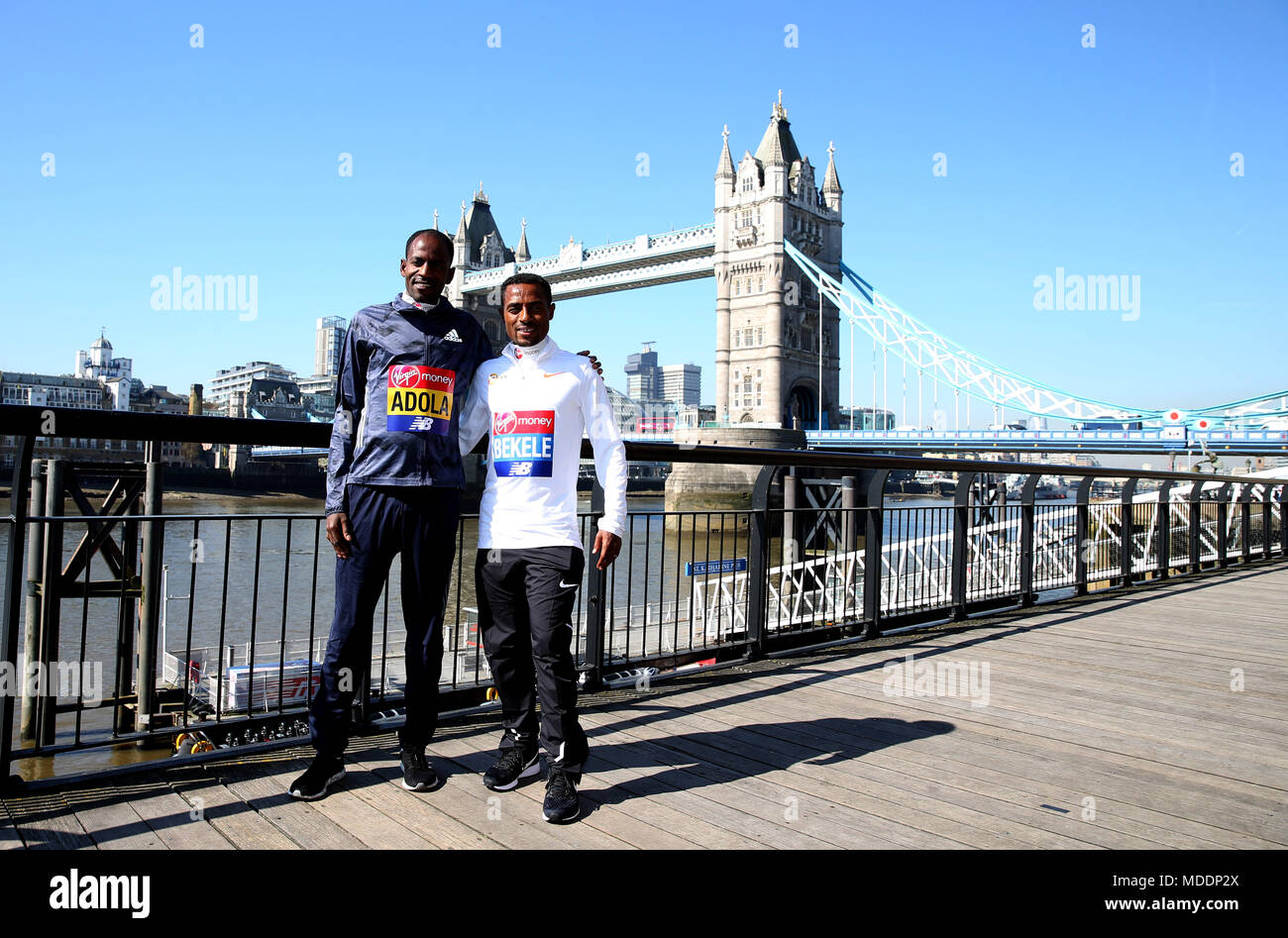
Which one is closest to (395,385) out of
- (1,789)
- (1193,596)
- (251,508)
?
(1,789)

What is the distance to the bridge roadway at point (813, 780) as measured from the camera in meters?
2.00

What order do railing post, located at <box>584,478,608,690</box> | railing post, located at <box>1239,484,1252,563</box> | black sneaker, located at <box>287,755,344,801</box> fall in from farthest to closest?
1. railing post, located at <box>1239,484,1252,563</box>
2. railing post, located at <box>584,478,608,690</box>
3. black sneaker, located at <box>287,755,344,801</box>

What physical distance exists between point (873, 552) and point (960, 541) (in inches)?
35.5

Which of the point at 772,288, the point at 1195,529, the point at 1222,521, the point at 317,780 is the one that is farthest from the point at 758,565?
the point at 772,288

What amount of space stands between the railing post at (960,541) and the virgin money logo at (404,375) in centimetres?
364

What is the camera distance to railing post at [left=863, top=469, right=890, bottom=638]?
179 inches

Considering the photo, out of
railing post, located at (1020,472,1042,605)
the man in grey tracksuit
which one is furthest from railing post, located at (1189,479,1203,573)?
the man in grey tracksuit

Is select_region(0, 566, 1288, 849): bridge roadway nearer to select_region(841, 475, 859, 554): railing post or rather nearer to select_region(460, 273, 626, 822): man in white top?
select_region(460, 273, 626, 822): man in white top

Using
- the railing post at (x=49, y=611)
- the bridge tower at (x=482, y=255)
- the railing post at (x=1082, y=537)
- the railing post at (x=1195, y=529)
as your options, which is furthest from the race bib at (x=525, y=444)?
the bridge tower at (x=482, y=255)

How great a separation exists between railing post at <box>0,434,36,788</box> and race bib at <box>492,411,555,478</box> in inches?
44.1

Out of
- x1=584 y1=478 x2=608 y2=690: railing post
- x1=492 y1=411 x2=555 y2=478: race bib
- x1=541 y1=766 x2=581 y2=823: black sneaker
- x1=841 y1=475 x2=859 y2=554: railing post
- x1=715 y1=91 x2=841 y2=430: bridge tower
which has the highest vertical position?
x1=715 y1=91 x2=841 y2=430: bridge tower

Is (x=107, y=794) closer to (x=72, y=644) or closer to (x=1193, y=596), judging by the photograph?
(x=1193, y=596)

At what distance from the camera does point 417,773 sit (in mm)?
2242
